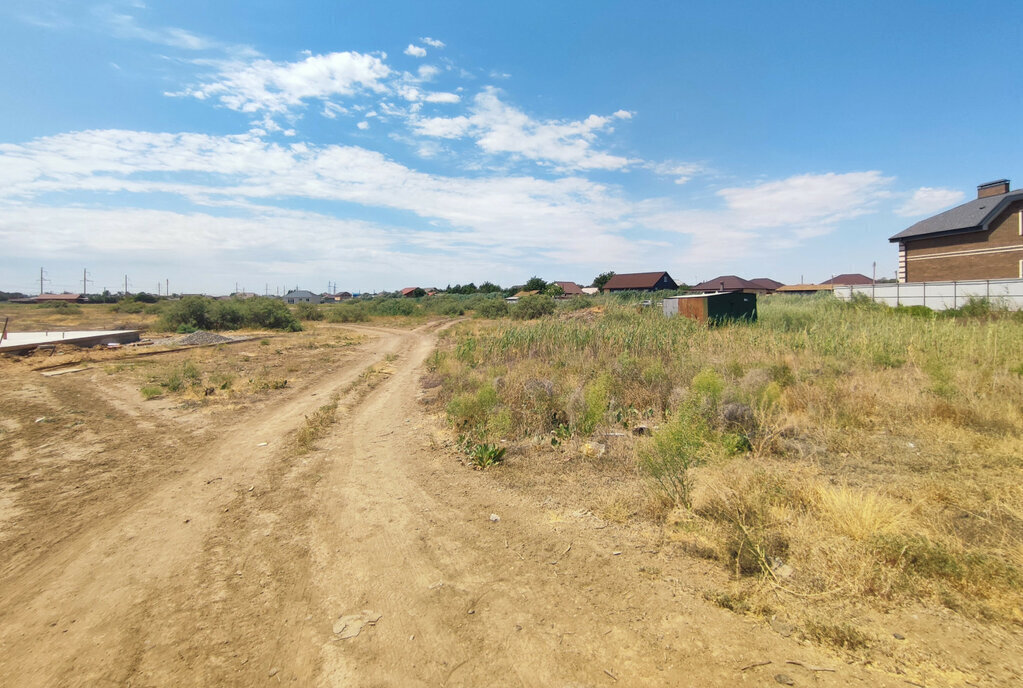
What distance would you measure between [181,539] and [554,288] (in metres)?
52.9

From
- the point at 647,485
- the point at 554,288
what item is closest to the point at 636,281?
the point at 554,288

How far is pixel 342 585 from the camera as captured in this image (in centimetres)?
351

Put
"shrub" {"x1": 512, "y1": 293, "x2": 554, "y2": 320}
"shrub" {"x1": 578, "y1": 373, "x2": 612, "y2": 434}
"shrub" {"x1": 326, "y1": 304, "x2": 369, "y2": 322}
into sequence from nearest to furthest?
"shrub" {"x1": 578, "y1": 373, "x2": 612, "y2": 434} < "shrub" {"x1": 512, "y1": 293, "x2": 554, "y2": 320} < "shrub" {"x1": 326, "y1": 304, "x2": 369, "y2": 322}

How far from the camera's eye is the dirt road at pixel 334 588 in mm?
2650

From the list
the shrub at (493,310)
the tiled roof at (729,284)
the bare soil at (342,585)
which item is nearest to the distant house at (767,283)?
the tiled roof at (729,284)

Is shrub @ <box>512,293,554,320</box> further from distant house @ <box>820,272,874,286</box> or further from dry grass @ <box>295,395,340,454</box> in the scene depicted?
distant house @ <box>820,272,874,286</box>

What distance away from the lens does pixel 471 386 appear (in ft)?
30.8

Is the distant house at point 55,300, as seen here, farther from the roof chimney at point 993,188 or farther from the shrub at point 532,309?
the roof chimney at point 993,188

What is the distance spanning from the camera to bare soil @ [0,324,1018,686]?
2639 millimetres

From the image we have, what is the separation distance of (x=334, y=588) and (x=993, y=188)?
3449cm

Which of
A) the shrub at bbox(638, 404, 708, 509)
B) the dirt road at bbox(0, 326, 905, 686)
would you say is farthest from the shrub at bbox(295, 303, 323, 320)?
the shrub at bbox(638, 404, 708, 509)

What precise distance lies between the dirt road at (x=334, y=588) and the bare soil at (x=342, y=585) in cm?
1

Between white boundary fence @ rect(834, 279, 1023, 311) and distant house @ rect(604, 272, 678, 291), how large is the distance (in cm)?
3614

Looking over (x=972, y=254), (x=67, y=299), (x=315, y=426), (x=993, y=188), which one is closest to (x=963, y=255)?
(x=972, y=254)
